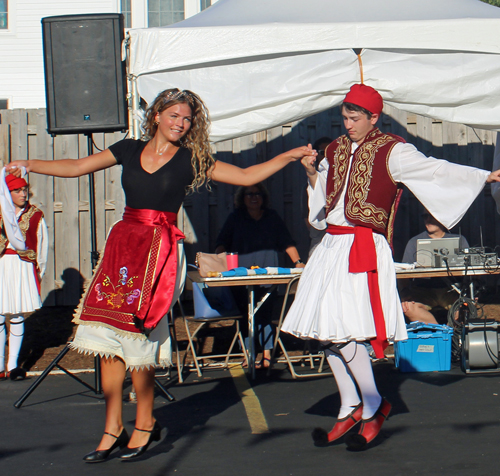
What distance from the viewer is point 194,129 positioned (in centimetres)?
353

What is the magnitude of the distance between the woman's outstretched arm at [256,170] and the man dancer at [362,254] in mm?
147

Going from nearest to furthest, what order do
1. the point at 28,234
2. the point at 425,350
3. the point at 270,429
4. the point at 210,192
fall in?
the point at 270,429, the point at 425,350, the point at 28,234, the point at 210,192

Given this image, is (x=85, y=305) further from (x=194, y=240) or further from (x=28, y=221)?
(x=194, y=240)

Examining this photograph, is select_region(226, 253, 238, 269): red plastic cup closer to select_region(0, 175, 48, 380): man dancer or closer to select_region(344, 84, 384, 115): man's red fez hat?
select_region(0, 175, 48, 380): man dancer

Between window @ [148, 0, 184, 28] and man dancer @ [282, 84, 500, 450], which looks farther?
window @ [148, 0, 184, 28]

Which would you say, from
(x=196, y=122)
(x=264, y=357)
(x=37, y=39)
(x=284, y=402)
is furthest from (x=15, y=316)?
(x=37, y=39)

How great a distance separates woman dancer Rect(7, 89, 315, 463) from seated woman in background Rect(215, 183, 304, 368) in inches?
101

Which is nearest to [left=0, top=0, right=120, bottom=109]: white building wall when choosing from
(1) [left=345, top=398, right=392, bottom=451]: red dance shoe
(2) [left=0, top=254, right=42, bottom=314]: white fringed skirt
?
(2) [left=0, top=254, right=42, bottom=314]: white fringed skirt

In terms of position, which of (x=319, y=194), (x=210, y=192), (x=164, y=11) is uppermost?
(x=164, y=11)

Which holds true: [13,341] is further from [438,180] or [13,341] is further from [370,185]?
[438,180]

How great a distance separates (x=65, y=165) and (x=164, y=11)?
9.00 m

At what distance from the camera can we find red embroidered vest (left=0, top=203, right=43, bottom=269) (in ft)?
18.8

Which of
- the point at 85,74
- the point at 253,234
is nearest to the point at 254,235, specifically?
the point at 253,234

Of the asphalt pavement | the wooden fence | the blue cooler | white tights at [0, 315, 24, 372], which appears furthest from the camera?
the wooden fence
